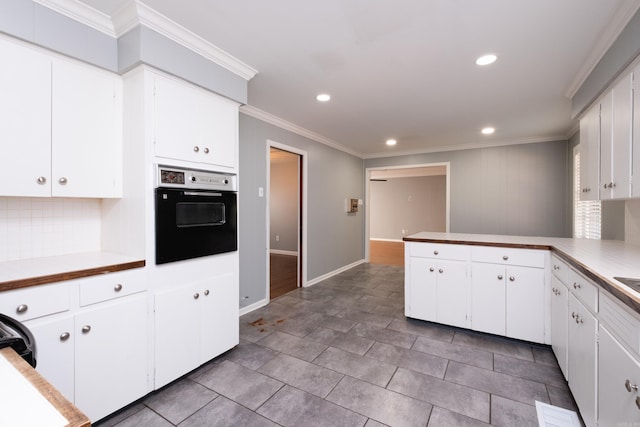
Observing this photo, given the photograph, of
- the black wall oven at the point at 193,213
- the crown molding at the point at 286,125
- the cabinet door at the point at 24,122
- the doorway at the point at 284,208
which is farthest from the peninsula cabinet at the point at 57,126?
the doorway at the point at 284,208

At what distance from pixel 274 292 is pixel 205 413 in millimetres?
2484

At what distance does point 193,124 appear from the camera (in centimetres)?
212

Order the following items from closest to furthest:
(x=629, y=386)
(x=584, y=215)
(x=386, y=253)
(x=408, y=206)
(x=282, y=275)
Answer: (x=629, y=386) → (x=584, y=215) → (x=282, y=275) → (x=386, y=253) → (x=408, y=206)

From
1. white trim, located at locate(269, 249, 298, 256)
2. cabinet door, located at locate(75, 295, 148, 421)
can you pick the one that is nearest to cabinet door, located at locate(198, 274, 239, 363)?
cabinet door, located at locate(75, 295, 148, 421)

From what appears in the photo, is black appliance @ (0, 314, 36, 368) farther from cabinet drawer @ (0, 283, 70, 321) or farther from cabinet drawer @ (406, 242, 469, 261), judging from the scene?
cabinet drawer @ (406, 242, 469, 261)

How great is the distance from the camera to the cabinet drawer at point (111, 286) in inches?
63.9

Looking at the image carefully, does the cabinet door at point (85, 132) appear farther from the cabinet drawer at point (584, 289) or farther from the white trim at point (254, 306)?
the cabinet drawer at point (584, 289)

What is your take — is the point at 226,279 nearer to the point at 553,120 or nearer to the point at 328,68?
the point at 328,68

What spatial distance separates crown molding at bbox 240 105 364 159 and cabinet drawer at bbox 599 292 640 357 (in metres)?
3.41

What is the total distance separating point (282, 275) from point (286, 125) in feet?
8.54

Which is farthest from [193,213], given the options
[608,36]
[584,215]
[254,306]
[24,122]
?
[584,215]

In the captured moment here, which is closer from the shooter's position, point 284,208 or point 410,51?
point 410,51

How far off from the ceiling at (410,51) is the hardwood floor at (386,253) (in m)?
3.62

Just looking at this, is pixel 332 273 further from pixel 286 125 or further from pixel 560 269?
pixel 560 269
